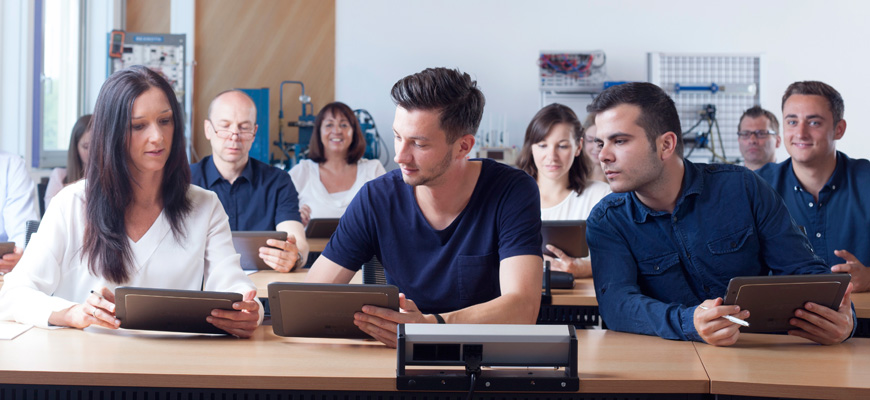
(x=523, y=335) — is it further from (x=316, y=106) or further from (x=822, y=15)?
(x=822, y=15)

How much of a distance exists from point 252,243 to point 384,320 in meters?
1.48

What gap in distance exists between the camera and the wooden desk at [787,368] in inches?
60.8

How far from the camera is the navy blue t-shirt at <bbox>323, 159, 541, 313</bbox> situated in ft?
7.30

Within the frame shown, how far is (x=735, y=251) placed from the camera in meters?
2.24

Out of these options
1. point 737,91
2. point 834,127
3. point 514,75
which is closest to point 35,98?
point 514,75

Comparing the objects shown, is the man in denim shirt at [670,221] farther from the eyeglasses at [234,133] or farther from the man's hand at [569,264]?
the eyeglasses at [234,133]

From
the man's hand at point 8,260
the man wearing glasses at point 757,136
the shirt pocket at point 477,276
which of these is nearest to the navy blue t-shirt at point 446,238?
the shirt pocket at point 477,276

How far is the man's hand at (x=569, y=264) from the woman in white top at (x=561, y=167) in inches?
28.9

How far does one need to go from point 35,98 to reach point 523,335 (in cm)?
491

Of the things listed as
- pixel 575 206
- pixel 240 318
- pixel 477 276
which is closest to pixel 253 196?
pixel 575 206

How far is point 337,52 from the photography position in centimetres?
711

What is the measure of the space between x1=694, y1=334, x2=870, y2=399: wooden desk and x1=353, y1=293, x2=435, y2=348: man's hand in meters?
0.64

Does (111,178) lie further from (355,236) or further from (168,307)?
(355,236)

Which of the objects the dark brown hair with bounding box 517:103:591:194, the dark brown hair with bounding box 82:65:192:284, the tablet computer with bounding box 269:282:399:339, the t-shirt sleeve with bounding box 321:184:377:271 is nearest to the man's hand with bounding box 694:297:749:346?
the tablet computer with bounding box 269:282:399:339
